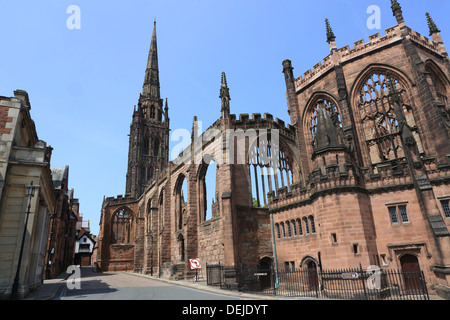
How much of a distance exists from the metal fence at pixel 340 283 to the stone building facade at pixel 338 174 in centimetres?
72

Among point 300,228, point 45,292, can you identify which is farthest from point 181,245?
point 45,292

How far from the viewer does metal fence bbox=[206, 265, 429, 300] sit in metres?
14.7

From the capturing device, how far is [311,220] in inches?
769

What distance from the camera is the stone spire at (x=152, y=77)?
274 feet

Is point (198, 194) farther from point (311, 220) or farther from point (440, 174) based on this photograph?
point (440, 174)

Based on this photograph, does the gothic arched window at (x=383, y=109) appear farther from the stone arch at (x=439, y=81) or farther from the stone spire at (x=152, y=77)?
the stone spire at (x=152, y=77)

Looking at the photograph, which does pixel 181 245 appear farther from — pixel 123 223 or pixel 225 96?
pixel 123 223

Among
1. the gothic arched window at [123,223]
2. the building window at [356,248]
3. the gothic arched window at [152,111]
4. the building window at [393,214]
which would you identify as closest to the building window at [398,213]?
the building window at [393,214]

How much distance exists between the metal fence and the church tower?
48.2 m

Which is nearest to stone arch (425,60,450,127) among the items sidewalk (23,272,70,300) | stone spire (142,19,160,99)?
sidewalk (23,272,70,300)

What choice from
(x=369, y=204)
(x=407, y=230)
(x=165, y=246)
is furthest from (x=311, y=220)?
(x=165, y=246)

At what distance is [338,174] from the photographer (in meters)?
17.7

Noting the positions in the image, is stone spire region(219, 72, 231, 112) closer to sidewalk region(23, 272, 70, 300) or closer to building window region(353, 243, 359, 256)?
building window region(353, 243, 359, 256)

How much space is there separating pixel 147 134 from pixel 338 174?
216ft
